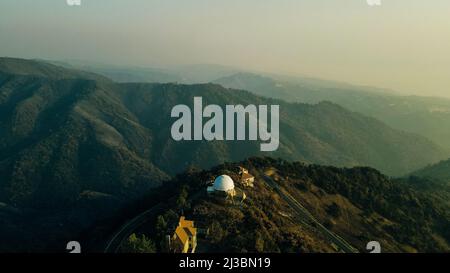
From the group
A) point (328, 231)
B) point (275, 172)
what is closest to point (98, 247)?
point (328, 231)

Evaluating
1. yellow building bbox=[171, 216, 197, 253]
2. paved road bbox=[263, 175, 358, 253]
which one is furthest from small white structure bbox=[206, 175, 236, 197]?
paved road bbox=[263, 175, 358, 253]

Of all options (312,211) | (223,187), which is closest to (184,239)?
(223,187)

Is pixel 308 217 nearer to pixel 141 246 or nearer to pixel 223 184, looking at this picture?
pixel 223 184

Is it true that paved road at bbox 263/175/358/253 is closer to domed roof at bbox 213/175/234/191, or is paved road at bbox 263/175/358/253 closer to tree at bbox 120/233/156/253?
domed roof at bbox 213/175/234/191

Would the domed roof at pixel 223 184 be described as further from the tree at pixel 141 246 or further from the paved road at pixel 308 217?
the tree at pixel 141 246

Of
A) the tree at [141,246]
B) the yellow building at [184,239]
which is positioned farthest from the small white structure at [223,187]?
the tree at [141,246]
